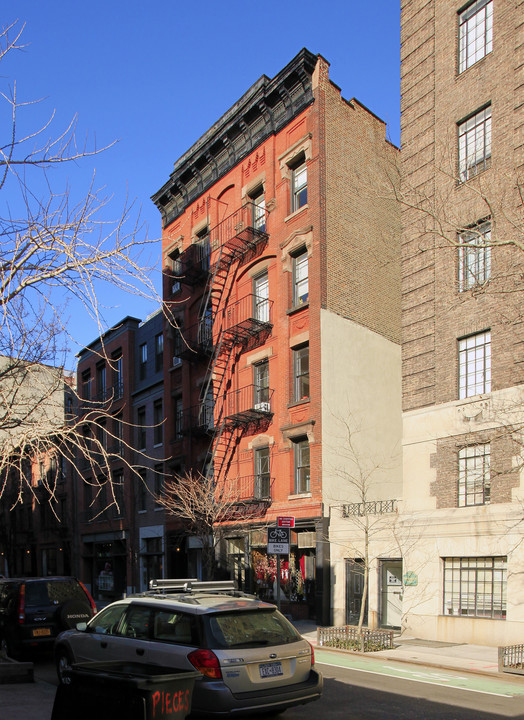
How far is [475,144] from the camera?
20484mm

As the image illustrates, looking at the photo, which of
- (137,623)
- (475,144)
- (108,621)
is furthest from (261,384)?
(137,623)

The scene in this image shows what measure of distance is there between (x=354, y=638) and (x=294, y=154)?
1758 centimetres

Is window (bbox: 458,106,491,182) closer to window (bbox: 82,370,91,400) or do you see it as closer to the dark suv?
the dark suv

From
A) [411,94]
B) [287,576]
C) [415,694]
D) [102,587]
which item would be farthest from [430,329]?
[102,587]

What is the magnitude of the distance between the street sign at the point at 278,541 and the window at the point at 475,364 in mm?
7259

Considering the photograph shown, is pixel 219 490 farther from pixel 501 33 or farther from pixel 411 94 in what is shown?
pixel 501 33

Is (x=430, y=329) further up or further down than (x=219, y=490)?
further up

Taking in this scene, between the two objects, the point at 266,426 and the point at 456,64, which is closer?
the point at 456,64

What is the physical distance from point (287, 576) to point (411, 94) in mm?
16766

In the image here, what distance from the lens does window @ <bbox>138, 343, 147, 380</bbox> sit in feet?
126

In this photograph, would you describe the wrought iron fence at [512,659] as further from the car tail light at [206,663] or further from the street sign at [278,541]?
the car tail light at [206,663]

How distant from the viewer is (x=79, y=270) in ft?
26.0

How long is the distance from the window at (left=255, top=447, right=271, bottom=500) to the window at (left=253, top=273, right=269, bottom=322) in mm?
5242

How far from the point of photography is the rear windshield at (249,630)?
8.07 m
